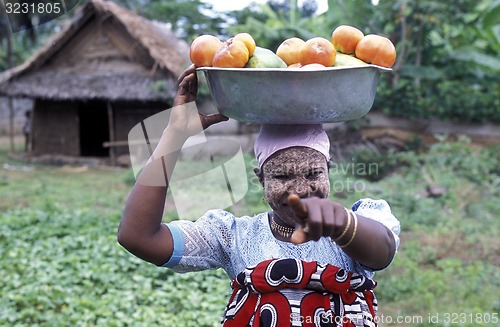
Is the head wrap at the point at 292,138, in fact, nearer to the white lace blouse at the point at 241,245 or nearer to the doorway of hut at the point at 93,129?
the white lace blouse at the point at 241,245

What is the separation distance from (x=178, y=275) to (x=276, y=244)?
3.03 meters

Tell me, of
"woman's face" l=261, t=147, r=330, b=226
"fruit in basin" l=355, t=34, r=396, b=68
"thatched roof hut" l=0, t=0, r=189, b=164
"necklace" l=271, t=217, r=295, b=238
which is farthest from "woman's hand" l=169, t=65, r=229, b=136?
"thatched roof hut" l=0, t=0, r=189, b=164

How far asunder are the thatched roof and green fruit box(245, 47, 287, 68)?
9925mm

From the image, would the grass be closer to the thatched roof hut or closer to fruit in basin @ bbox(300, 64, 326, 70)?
fruit in basin @ bbox(300, 64, 326, 70)

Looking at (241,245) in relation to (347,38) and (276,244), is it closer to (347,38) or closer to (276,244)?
(276,244)

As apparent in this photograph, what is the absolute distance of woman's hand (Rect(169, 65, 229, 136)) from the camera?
5.09 feet

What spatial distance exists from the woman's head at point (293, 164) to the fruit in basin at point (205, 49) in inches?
10.2

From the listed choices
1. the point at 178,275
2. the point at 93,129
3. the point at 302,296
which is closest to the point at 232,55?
the point at 302,296

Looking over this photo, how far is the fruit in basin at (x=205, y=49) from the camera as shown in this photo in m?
1.48

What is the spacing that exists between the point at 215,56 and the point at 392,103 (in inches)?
416

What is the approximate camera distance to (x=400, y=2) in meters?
10.3

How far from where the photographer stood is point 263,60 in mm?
1444

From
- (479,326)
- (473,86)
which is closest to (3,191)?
(479,326)

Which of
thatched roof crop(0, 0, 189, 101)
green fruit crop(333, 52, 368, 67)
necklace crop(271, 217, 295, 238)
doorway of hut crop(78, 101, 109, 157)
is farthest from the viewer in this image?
doorway of hut crop(78, 101, 109, 157)
